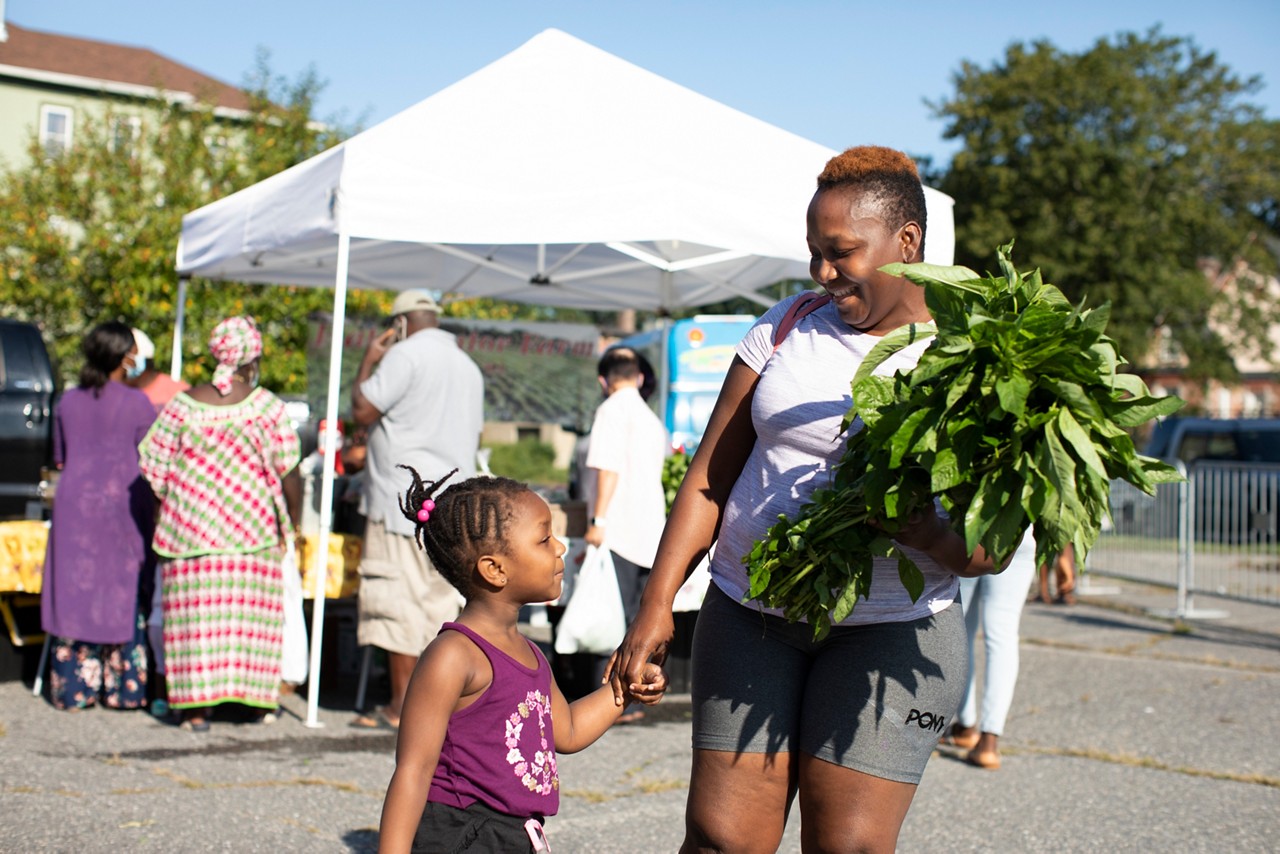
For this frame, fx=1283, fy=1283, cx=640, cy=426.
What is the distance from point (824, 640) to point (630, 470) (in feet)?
13.9

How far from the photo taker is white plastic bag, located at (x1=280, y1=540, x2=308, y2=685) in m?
6.48

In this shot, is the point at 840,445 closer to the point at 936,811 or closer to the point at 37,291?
the point at 936,811

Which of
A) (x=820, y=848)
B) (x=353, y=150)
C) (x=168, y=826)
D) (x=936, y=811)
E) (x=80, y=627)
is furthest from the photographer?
(x=80, y=627)

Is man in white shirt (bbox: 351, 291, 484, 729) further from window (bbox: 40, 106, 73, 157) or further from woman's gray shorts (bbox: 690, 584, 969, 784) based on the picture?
window (bbox: 40, 106, 73, 157)

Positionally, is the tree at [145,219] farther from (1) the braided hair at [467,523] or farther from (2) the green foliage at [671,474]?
(1) the braided hair at [467,523]

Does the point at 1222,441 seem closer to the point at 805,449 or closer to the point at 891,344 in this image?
the point at 805,449

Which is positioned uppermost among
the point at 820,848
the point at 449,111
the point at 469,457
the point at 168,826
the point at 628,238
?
the point at 449,111

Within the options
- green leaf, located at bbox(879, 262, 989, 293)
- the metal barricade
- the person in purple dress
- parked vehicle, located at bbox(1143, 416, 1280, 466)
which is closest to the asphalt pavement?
the person in purple dress

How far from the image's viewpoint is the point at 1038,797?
5.42 m

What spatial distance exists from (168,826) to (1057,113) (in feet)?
117

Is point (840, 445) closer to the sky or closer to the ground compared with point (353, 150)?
closer to the ground

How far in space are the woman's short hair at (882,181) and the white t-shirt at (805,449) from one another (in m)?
0.26

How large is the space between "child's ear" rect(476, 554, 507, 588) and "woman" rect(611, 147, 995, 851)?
0.31 m

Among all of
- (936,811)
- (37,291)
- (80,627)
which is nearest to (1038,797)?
(936,811)
